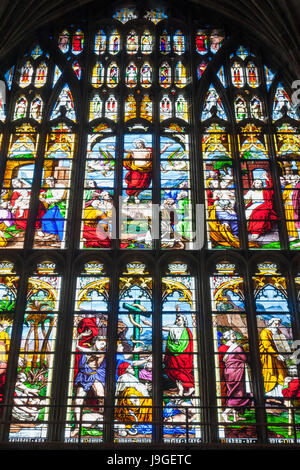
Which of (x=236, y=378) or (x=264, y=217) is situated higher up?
(x=264, y=217)

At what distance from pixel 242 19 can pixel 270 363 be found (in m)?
7.61

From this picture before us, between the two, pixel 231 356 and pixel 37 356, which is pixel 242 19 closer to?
pixel 231 356

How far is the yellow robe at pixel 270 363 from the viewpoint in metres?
11.3

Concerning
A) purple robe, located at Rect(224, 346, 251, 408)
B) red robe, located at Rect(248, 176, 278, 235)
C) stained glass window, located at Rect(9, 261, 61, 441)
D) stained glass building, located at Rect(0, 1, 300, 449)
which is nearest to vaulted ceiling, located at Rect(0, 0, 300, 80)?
stained glass building, located at Rect(0, 1, 300, 449)

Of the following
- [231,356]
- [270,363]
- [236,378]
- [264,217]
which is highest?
[264,217]

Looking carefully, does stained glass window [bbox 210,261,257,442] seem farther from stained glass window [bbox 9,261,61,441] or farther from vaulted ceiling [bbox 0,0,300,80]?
vaulted ceiling [bbox 0,0,300,80]

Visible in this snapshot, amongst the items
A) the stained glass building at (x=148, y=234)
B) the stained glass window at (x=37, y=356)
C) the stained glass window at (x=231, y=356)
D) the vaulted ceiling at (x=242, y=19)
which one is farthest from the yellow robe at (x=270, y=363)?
the vaulted ceiling at (x=242, y=19)

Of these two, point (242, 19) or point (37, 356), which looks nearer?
point (37, 356)

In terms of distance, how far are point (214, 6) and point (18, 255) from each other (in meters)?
7.09

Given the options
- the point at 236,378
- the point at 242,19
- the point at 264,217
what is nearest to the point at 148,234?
the point at 264,217

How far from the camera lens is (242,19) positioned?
15164mm

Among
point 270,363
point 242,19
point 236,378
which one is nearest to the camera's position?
point 236,378

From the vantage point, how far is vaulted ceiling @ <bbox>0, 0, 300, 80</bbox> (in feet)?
46.5

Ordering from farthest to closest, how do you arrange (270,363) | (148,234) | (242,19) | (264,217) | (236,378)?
(242,19), (264,217), (148,234), (270,363), (236,378)
